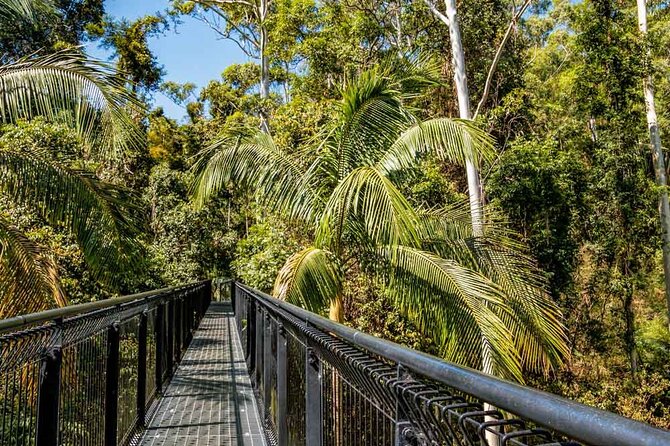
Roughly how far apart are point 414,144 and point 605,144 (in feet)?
35.4

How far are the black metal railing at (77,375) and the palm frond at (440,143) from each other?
3654mm

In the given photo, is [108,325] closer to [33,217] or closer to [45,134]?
[33,217]

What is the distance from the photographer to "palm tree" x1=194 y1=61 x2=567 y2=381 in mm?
5859

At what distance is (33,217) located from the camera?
1090 centimetres

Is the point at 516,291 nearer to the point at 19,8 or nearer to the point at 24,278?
the point at 24,278

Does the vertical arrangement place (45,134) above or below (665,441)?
above

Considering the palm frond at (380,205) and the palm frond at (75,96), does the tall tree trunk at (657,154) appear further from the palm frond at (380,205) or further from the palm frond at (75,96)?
the palm frond at (75,96)

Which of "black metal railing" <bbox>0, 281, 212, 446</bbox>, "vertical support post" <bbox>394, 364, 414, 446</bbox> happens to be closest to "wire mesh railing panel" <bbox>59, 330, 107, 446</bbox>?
"black metal railing" <bbox>0, 281, 212, 446</bbox>

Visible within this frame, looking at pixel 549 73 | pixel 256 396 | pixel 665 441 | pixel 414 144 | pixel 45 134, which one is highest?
pixel 549 73

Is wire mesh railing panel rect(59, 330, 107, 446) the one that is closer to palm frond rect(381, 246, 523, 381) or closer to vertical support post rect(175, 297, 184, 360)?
palm frond rect(381, 246, 523, 381)

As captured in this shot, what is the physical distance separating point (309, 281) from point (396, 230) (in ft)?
5.43

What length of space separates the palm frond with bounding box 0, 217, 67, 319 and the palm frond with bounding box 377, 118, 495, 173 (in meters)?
4.27

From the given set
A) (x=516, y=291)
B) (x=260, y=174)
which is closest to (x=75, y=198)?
(x=260, y=174)

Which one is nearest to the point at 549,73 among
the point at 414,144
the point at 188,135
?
the point at 188,135
